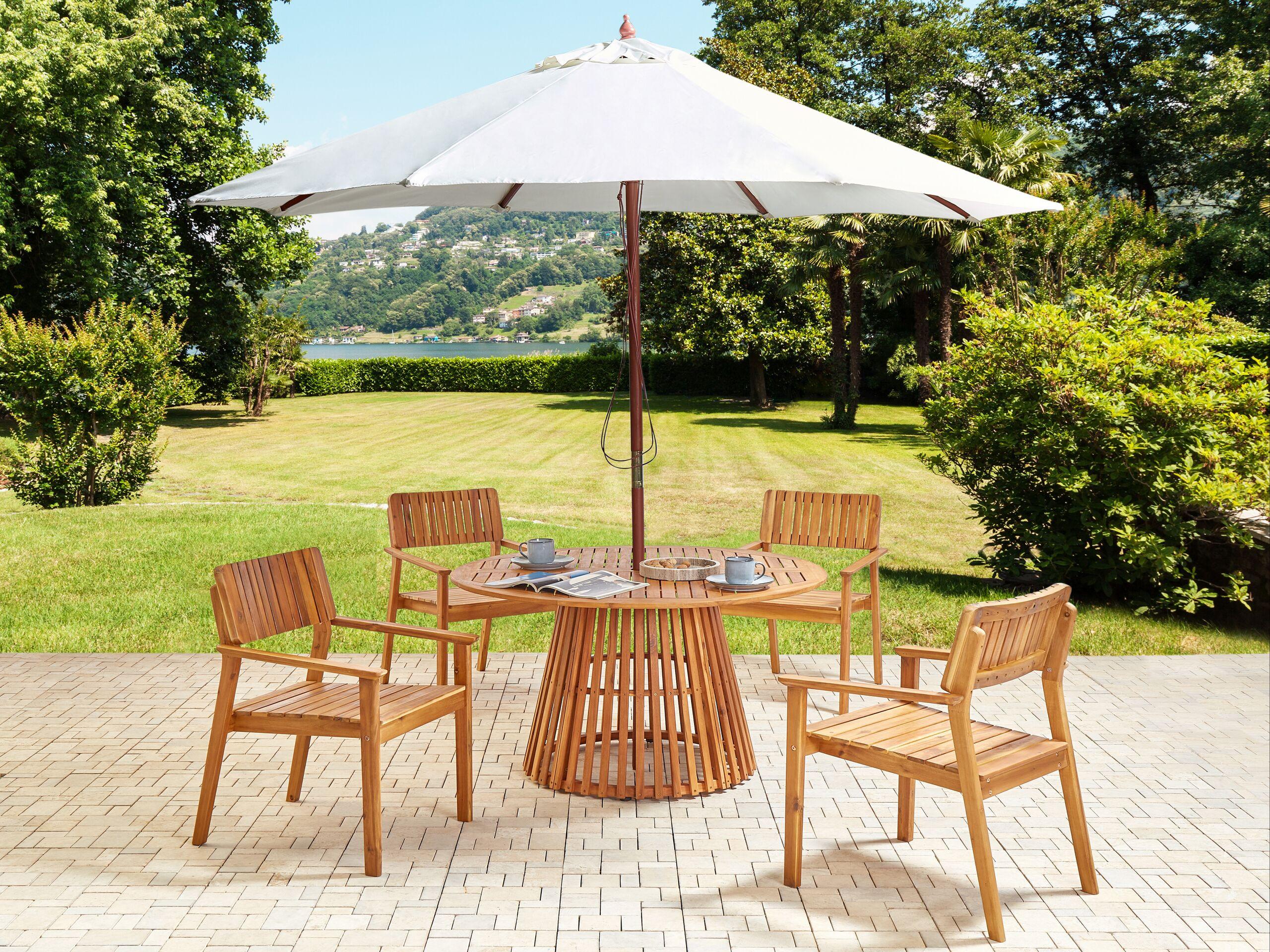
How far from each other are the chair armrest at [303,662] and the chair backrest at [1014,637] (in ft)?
5.37

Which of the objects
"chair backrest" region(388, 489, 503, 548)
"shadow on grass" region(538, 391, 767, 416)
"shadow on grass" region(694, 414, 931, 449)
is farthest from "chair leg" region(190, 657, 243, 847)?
"shadow on grass" region(538, 391, 767, 416)

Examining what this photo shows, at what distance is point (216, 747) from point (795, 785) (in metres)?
1.80

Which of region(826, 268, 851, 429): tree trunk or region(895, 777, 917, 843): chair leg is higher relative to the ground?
region(826, 268, 851, 429): tree trunk

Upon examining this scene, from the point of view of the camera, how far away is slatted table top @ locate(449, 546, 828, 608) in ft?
11.3

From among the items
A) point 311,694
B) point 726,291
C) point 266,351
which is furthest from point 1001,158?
point 311,694

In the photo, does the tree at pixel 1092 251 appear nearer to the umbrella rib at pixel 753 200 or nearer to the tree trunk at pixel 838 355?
the tree trunk at pixel 838 355

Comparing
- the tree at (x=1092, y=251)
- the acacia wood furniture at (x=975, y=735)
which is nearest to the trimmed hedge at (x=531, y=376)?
the tree at (x=1092, y=251)

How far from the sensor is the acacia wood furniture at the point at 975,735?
275 centimetres

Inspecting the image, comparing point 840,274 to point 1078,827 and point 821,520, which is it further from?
point 1078,827

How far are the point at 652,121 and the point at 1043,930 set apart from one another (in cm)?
252

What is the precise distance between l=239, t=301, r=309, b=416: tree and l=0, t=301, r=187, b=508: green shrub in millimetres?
14762

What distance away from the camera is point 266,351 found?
27594 mm

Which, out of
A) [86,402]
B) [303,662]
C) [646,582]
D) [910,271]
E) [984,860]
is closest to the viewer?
[984,860]

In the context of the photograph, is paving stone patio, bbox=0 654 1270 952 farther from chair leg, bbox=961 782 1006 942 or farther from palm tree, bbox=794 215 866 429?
palm tree, bbox=794 215 866 429
